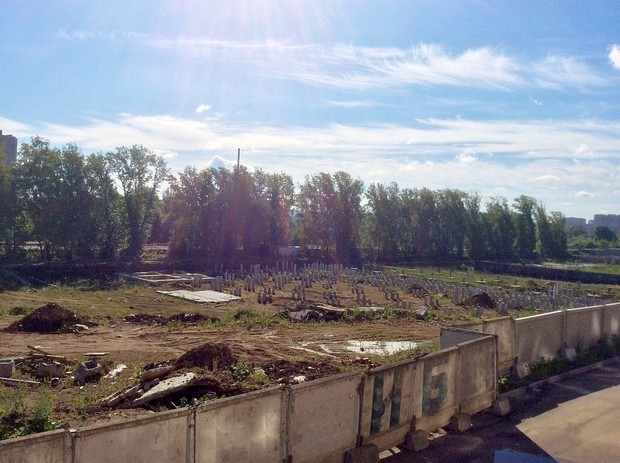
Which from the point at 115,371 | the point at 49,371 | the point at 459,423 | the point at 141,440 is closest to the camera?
the point at 141,440

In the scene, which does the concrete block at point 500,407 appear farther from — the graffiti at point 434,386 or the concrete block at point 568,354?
the concrete block at point 568,354

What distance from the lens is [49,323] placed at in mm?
19672

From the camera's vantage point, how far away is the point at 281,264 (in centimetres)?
5462

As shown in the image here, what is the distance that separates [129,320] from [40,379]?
9.77 metres

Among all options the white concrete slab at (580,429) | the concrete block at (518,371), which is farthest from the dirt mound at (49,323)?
the white concrete slab at (580,429)

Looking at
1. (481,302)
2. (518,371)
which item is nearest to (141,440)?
(518,371)

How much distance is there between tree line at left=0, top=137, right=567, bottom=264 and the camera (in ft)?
155

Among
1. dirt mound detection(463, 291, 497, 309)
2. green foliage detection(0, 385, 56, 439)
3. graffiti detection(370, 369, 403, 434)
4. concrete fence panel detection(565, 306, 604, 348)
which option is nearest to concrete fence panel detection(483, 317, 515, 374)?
concrete fence panel detection(565, 306, 604, 348)

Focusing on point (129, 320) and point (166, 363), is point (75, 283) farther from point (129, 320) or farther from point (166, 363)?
point (166, 363)

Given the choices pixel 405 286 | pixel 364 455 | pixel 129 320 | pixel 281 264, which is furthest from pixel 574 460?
pixel 281 264

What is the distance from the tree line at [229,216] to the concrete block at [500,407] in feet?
133

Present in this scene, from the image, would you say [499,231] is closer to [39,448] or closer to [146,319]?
[146,319]

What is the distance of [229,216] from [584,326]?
4402cm

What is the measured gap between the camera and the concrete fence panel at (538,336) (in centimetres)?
1415
